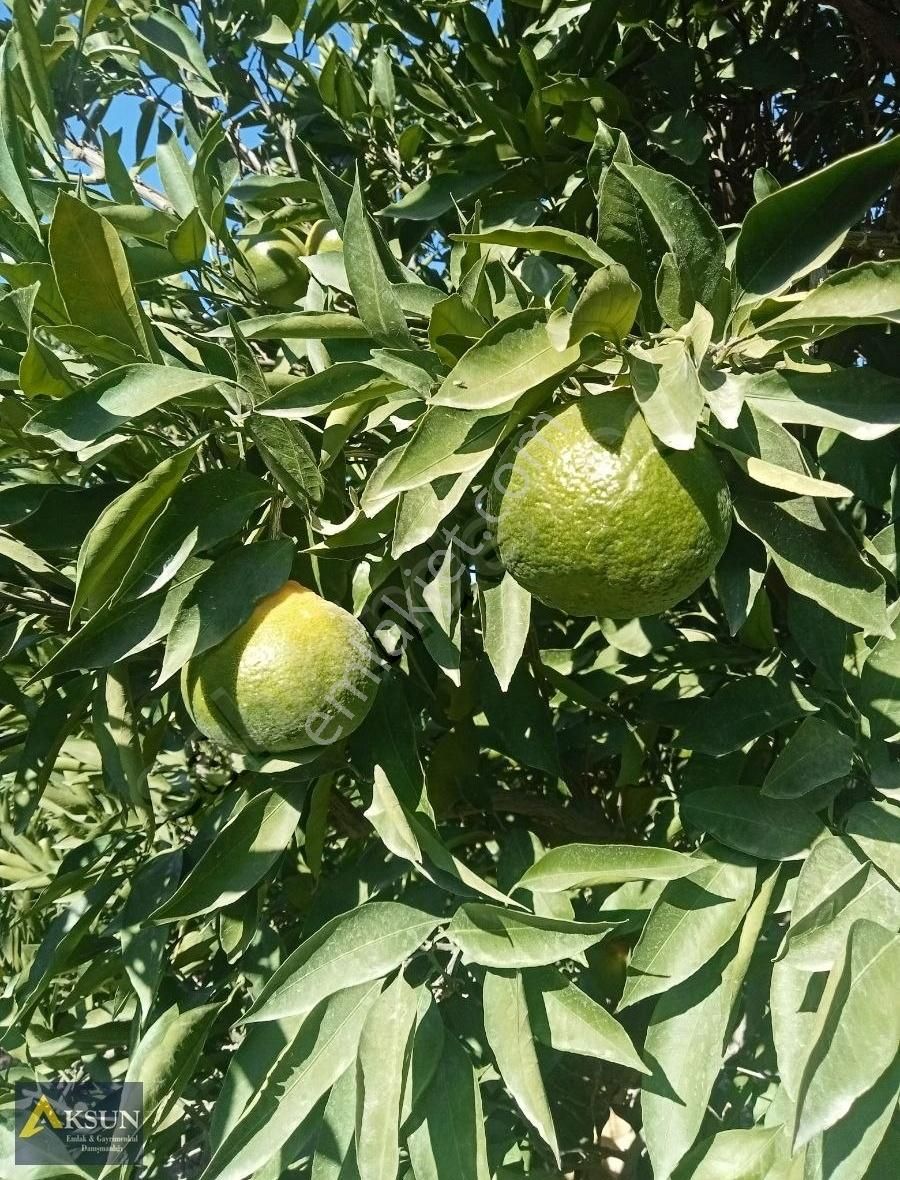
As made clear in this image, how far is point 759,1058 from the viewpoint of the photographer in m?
1.62

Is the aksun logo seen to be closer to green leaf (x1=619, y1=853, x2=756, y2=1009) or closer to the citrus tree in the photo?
the citrus tree

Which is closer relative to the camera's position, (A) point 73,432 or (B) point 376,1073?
(A) point 73,432

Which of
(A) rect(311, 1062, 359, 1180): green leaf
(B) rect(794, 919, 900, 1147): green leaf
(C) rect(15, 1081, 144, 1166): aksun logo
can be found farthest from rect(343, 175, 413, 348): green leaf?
(C) rect(15, 1081, 144, 1166): aksun logo

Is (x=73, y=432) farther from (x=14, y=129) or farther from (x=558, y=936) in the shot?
(x=558, y=936)

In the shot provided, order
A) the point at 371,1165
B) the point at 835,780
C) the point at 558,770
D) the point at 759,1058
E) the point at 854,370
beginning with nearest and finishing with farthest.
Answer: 1. the point at 854,370
2. the point at 371,1165
3. the point at 835,780
4. the point at 558,770
5. the point at 759,1058

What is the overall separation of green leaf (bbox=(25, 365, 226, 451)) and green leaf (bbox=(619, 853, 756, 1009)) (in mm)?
659

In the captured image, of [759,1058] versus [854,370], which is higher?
[854,370]

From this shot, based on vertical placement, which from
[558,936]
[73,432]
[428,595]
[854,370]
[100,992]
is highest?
[73,432]

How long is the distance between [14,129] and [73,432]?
42cm

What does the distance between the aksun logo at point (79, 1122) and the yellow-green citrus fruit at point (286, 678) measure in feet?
1.63

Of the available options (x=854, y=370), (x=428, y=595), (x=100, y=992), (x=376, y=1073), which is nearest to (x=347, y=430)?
(x=428, y=595)

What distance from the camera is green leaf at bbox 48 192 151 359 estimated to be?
809mm

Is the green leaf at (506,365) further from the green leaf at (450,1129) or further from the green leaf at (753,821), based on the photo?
the green leaf at (450,1129)

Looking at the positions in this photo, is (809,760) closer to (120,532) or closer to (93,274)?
(120,532)
